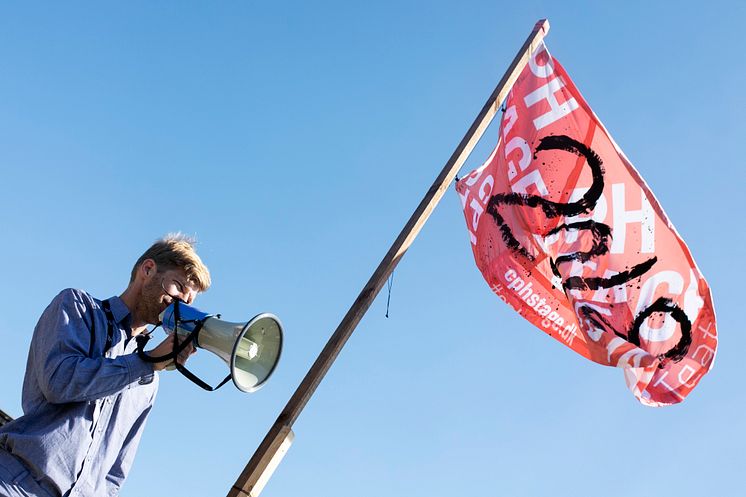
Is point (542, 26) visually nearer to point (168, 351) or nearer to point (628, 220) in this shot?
point (628, 220)

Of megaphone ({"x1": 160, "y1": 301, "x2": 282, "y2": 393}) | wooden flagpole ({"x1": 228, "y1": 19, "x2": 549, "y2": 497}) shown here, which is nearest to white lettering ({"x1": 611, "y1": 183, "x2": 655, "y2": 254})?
Result: wooden flagpole ({"x1": 228, "y1": 19, "x2": 549, "y2": 497})

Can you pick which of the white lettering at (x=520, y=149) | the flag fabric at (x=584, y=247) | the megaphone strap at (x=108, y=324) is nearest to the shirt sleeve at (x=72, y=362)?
the megaphone strap at (x=108, y=324)

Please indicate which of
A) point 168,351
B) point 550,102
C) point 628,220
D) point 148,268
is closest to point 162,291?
point 148,268

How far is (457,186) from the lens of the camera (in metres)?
7.18

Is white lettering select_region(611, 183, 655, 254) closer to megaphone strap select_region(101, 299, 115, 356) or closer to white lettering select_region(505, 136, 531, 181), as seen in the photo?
white lettering select_region(505, 136, 531, 181)

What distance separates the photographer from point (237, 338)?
3365 millimetres

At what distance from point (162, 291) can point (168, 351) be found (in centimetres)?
42

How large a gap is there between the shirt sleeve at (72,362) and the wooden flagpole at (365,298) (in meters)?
1.09

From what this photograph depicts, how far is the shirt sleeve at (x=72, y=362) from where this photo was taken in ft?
9.69

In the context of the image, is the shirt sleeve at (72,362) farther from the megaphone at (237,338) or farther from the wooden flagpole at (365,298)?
the wooden flagpole at (365,298)

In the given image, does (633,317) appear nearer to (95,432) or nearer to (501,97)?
(501,97)

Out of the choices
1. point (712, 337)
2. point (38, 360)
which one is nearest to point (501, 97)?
point (712, 337)

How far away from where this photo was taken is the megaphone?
337cm

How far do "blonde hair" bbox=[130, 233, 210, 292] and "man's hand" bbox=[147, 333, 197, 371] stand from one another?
17.1 inches
